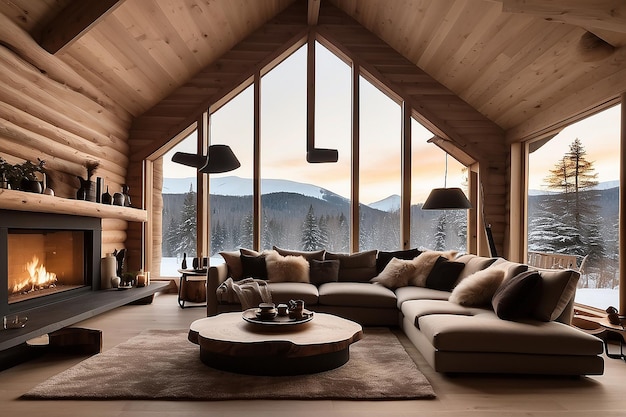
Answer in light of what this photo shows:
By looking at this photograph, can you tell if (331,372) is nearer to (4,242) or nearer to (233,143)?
(4,242)

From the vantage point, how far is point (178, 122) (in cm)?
726

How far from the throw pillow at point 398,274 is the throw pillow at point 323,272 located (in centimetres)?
60

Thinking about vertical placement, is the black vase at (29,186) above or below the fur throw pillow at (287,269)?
above

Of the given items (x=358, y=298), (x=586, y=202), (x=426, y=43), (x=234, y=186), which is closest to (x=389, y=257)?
(x=358, y=298)

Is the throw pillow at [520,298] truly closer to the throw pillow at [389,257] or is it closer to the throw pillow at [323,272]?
the throw pillow at [389,257]

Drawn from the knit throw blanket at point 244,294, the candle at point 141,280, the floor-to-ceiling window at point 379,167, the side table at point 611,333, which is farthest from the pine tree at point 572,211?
the candle at point 141,280

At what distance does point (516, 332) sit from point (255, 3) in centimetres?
580

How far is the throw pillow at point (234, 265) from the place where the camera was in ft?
18.3

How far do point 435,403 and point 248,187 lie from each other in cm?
517

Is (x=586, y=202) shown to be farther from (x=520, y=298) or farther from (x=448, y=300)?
(x=520, y=298)

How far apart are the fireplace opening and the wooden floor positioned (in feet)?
3.87

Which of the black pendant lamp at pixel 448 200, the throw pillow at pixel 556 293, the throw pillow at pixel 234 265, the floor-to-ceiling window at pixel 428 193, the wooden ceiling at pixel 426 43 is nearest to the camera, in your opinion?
the throw pillow at pixel 556 293

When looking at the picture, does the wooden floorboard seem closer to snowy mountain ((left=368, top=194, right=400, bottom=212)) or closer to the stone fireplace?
the stone fireplace

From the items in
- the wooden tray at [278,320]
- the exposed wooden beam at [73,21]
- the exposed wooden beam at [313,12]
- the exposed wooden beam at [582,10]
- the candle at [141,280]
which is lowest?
the candle at [141,280]
